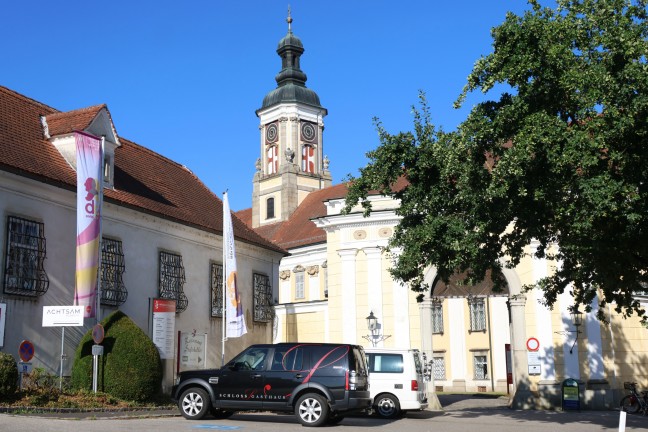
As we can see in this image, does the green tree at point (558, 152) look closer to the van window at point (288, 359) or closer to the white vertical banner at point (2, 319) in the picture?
the van window at point (288, 359)

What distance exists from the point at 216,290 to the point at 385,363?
8699 millimetres

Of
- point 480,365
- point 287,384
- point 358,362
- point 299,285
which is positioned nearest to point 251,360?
point 287,384

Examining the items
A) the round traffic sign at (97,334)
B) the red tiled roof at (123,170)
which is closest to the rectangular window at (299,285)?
the red tiled roof at (123,170)

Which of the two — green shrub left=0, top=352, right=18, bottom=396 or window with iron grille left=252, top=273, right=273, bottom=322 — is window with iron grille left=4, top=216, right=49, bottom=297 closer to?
green shrub left=0, top=352, right=18, bottom=396

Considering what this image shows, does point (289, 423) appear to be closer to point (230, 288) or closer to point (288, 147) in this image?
point (230, 288)

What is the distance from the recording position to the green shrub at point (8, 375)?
1748cm

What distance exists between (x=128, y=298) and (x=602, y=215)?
1496 centimetres

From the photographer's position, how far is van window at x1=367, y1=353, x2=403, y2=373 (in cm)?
2273

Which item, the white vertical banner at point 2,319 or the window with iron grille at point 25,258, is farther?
the window with iron grille at point 25,258

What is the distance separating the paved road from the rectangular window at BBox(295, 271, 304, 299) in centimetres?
3936

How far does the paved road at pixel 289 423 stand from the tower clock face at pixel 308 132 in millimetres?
58609

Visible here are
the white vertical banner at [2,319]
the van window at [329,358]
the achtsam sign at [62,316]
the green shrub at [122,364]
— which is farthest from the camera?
the green shrub at [122,364]

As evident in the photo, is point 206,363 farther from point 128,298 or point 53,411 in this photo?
point 53,411

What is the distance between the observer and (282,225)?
71938 mm
